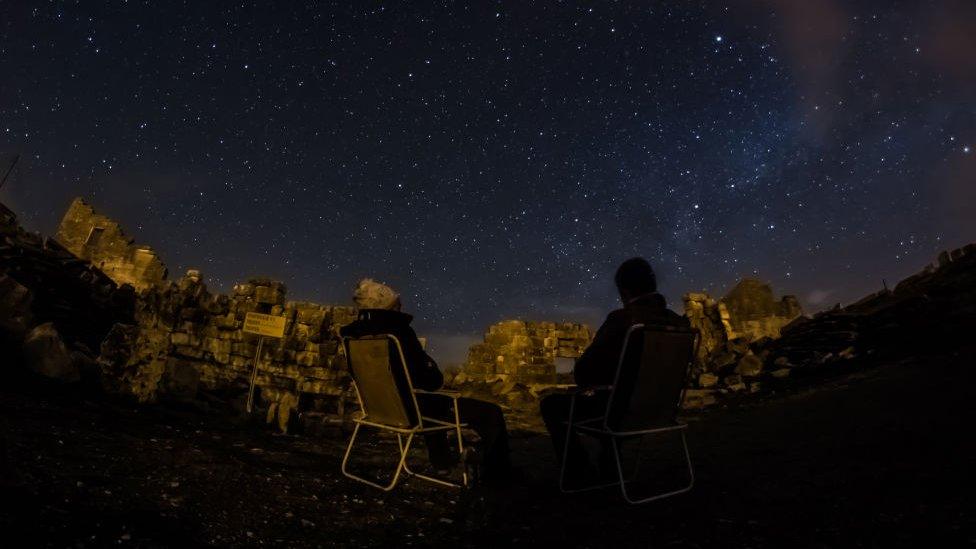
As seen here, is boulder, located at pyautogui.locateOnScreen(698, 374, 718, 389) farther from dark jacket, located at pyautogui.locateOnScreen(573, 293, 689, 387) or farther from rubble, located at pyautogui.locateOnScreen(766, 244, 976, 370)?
dark jacket, located at pyautogui.locateOnScreen(573, 293, 689, 387)

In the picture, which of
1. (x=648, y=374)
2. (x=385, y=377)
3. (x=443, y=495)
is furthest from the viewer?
(x=443, y=495)

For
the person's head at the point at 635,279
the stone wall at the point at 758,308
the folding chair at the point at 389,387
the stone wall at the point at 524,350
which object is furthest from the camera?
the stone wall at the point at 758,308

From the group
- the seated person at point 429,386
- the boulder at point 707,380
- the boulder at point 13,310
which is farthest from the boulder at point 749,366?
the boulder at point 13,310

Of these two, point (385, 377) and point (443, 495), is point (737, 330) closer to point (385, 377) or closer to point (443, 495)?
point (443, 495)

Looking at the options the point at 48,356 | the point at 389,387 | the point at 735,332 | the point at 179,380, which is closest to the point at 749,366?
the point at 735,332

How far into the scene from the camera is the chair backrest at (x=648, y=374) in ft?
10.1

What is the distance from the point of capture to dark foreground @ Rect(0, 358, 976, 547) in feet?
7.27

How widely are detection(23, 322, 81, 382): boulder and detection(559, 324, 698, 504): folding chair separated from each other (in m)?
5.82

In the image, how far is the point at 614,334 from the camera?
342 centimetres

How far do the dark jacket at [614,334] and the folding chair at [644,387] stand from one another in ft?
0.44

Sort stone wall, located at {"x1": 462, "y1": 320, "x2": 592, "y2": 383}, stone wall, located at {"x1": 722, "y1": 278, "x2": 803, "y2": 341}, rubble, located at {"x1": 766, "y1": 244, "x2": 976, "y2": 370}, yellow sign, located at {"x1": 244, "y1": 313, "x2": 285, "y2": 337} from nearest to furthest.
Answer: rubble, located at {"x1": 766, "y1": 244, "x2": 976, "y2": 370}, yellow sign, located at {"x1": 244, "y1": 313, "x2": 285, "y2": 337}, stone wall, located at {"x1": 462, "y1": 320, "x2": 592, "y2": 383}, stone wall, located at {"x1": 722, "y1": 278, "x2": 803, "y2": 341}

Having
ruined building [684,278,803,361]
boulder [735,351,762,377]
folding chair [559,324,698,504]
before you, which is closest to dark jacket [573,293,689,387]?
folding chair [559,324,698,504]

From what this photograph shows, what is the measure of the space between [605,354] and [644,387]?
0.38 metres

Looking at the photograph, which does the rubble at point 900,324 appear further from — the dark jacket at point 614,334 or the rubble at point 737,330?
the dark jacket at point 614,334
